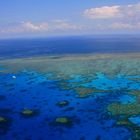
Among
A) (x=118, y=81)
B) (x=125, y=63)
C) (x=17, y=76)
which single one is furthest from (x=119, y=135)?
(x=125, y=63)

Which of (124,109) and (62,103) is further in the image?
(62,103)

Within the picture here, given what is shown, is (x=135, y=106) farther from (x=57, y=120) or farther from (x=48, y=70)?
(x=48, y=70)

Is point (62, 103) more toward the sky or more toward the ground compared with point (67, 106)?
more toward the sky

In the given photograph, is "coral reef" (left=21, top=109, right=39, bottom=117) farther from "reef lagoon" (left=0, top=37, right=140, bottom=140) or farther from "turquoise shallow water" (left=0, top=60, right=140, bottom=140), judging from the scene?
"turquoise shallow water" (left=0, top=60, right=140, bottom=140)

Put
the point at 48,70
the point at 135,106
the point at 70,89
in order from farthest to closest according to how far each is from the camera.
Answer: the point at 48,70 → the point at 70,89 → the point at 135,106

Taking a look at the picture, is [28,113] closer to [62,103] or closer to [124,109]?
[62,103]

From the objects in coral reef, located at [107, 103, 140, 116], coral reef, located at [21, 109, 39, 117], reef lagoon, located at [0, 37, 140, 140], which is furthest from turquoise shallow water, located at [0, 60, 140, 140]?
coral reef, located at [107, 103, 140, 116]

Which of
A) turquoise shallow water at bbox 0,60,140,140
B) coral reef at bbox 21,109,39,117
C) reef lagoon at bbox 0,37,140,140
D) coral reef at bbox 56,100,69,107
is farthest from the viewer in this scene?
coral reef at bbox 56,100,69,107

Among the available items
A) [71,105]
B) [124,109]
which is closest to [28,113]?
[71,105]

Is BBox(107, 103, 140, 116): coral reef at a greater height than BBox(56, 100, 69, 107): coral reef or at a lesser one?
lesser
